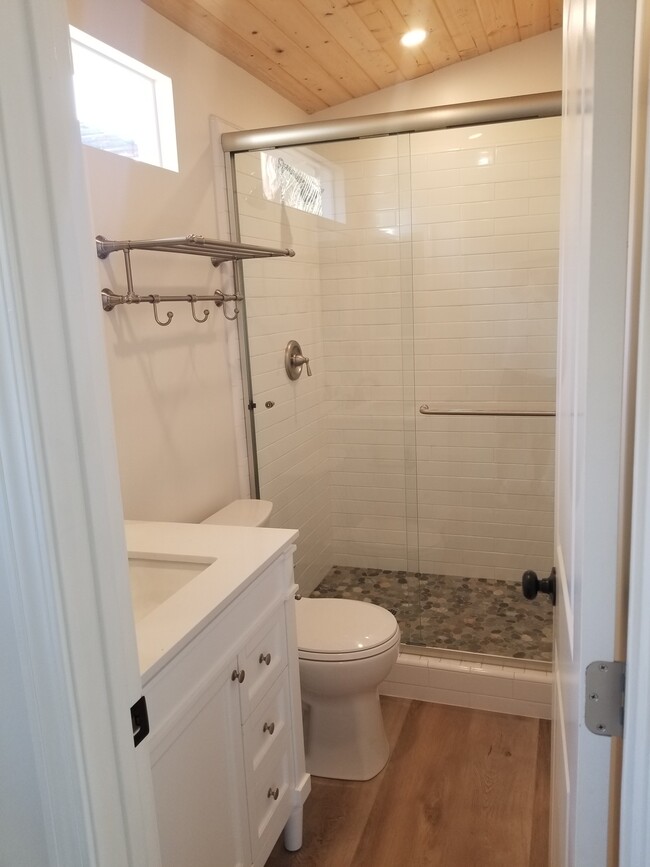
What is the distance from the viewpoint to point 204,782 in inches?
52.4

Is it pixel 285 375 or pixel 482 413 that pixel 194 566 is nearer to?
pixel 285 375

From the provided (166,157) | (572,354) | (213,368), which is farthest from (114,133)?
(572,354)

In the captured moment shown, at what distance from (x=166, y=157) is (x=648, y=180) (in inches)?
75.1

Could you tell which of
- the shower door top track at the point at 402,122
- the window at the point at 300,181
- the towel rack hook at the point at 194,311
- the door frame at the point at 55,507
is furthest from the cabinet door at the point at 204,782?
the window at the point at 300,181

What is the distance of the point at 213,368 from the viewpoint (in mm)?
2465

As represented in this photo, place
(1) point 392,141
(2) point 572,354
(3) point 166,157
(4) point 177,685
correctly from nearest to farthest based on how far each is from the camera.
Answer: (2) point 572,354 < (4) point 177,685 < (3) point 166,157 < (1) point 392,141

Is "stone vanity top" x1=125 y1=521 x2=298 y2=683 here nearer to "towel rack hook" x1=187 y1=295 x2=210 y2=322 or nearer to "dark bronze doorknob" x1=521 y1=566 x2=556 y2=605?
"dark bronze doorknob" x1=521 y1=566 x2=556 y2=605

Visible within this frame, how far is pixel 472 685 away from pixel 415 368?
4.77 ft

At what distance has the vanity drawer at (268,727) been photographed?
5.06 ft

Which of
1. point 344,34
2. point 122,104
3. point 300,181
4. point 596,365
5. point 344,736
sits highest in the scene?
point 344,34

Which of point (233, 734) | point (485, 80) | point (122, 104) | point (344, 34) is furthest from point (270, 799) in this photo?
point (485, 80)

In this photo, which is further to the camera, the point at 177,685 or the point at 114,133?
the point at 114,133

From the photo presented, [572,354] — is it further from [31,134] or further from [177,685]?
[177,685]

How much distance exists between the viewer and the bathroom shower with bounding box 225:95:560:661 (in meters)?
2.79
